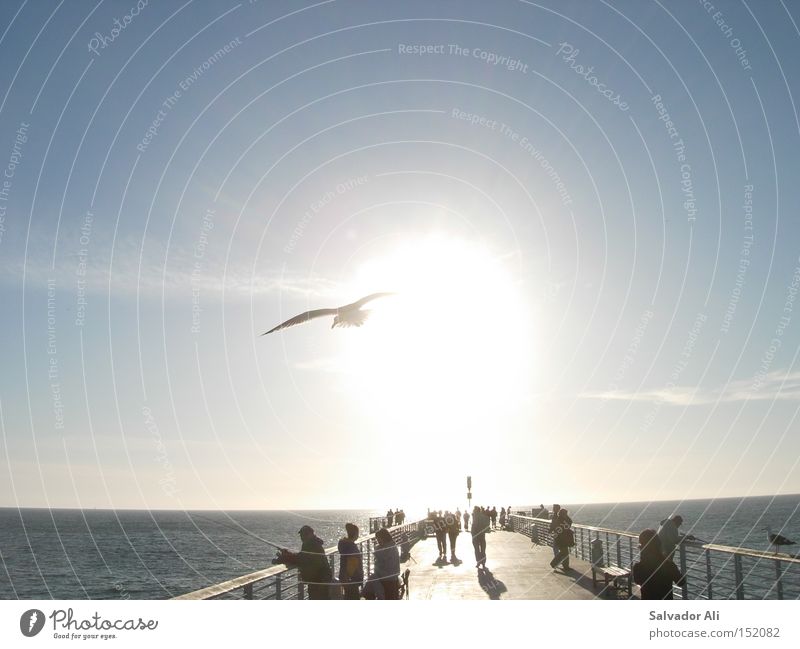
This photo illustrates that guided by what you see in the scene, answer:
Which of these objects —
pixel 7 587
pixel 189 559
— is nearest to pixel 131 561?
pixel 189 559

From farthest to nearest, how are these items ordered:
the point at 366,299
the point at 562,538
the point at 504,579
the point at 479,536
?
the point at 479,536 → the point at 562,538 → the point at 504,579 → the point at 366,299

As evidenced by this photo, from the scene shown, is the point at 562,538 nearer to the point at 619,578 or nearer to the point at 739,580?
the point at 619,578

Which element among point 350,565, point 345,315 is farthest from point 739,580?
point 345,315

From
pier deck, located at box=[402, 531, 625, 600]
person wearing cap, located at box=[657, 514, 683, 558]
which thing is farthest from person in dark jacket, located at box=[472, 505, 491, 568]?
person wearing cap, located at box=[657, 514, 683, 558]

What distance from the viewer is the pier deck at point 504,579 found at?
45.0 ft

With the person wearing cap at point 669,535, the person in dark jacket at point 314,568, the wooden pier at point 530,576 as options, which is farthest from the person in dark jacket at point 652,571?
the person in dark jacket at point 314,568

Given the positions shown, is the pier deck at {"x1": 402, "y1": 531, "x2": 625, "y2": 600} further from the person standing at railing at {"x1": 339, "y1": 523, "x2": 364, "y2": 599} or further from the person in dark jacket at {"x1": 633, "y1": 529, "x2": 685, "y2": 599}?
the person standing at railing at {"x1": 339, "y1": 523, "x2": 364, "y2": 599}

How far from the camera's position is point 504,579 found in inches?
628

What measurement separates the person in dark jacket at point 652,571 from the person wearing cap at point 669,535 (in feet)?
2.50

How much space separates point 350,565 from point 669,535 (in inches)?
209

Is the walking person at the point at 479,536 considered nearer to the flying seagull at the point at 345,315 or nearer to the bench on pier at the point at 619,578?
the bench on pier at the point at 619,578
